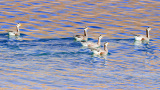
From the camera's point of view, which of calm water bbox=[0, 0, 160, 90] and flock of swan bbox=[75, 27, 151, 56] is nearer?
calm water bbox=[0, 0, 160, 90]

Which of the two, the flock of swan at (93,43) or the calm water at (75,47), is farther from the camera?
the flock of swan at (93,43)

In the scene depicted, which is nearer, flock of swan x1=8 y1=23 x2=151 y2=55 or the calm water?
the calm water

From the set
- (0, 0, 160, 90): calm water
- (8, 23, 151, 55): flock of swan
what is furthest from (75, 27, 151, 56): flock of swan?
(0, 0, 160, 90): calm water

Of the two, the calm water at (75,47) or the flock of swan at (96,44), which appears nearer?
the calm water at (75,47)

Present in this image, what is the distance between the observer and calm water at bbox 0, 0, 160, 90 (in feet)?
63.2

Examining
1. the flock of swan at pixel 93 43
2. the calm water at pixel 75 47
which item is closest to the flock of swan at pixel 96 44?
the flock of swan at pixel 93 43

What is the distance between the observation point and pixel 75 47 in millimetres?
27469

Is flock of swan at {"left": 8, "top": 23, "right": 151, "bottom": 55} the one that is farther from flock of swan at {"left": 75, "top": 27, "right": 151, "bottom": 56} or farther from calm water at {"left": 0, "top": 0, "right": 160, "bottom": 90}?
calm water at {"left": 0, "top": 0, "right": 160, "bottom": 90}

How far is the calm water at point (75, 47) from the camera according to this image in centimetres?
1927

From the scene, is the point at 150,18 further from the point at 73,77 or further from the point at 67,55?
the point at 73,77

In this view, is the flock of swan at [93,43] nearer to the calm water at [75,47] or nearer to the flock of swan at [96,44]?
the flock of swan at [96,44]

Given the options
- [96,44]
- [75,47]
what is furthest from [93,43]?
[75,47]

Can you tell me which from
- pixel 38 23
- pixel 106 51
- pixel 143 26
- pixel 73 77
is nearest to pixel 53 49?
pixel 106 51

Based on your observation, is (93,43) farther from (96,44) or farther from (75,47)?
(75,47)
